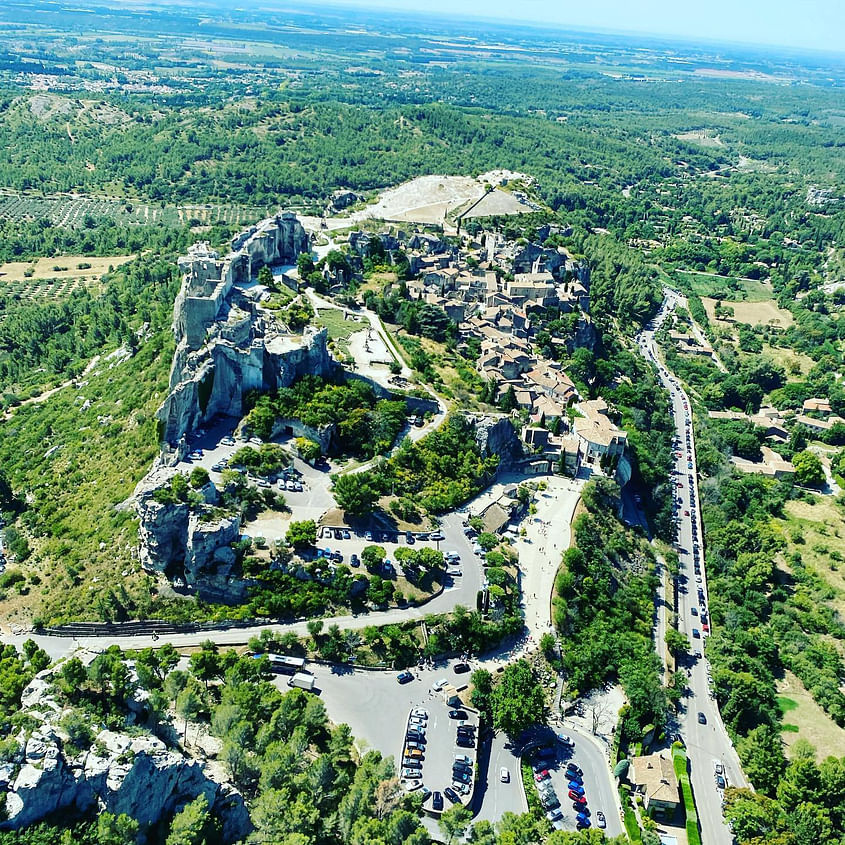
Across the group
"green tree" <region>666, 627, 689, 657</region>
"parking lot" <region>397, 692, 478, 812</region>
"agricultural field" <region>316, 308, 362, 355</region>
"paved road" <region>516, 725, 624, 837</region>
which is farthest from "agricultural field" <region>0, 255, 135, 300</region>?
"paved road" <region>516, 725, 624, 837</region>

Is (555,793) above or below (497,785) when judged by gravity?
below

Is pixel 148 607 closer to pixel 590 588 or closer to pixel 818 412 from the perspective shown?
pixel 590 588

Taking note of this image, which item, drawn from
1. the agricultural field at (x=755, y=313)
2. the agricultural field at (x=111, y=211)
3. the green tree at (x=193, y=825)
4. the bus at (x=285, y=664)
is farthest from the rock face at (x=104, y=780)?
the agricultural field at (x=755, y=313)

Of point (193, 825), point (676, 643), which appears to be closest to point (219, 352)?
point (193, 825)

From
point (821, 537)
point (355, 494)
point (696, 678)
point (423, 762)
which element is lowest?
point (696, 678)

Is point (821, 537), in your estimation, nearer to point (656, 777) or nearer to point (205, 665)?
point (656, 777)

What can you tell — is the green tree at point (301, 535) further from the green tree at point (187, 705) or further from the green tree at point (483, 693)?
the green tree at point (483, 693)
